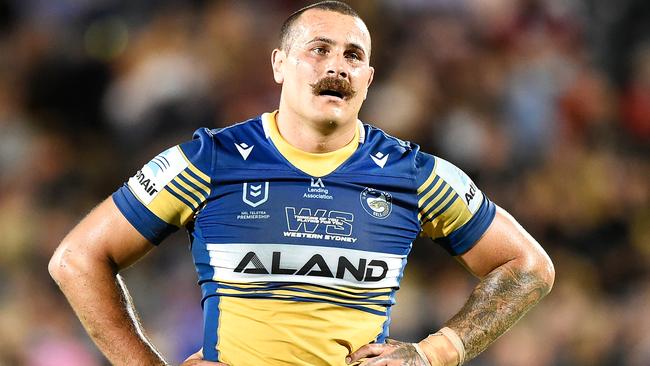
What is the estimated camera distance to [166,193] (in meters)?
3.94

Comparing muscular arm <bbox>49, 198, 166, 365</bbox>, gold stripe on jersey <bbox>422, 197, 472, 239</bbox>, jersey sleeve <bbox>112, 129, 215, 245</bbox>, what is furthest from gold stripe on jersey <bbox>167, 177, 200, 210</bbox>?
A: gold stripe on jersey <bbox>422, 197, 472, 239</bbox>

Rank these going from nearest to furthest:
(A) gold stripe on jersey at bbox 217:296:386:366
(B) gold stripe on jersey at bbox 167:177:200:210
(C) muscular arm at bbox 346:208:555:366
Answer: (A) gold stripe on jersey at bbox 217:296:386:366 < (B) gold stripe on jersey at bbox 167:177:200:210 < (C) muscular arm at bbox 346:208:555:366

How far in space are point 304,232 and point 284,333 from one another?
372 mm

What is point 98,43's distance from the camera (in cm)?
849

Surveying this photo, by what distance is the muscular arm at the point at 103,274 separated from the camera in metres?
3.96

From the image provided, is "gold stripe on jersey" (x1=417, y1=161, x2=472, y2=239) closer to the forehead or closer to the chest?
the chest

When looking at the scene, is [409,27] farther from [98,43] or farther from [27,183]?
[27,183]

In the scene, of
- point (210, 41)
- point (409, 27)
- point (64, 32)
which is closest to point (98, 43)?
point (64, 32)

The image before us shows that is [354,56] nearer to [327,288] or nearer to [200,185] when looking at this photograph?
[200,185]

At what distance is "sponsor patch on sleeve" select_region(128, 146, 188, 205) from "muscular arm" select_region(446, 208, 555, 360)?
47.4 inches

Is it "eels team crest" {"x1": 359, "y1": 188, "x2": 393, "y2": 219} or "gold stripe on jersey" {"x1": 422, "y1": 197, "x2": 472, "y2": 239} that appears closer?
"eels team crest" {"x1": 359, "y1": 188, "x2": 393, "y2": 219}

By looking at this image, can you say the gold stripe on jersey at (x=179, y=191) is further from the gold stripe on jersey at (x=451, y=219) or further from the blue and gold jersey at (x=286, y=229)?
the gold stripe on jersey at (x=451, y=219)

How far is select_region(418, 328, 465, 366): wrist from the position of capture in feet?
13.2

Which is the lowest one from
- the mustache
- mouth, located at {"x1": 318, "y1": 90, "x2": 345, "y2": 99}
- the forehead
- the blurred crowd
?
the blurred crowd
